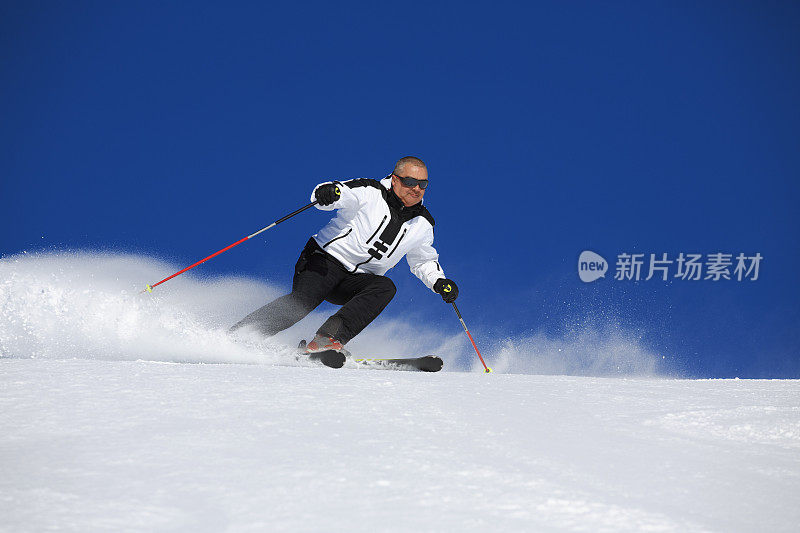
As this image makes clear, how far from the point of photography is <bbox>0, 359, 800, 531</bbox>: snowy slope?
111 centimetres

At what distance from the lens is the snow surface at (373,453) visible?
3.64 ft

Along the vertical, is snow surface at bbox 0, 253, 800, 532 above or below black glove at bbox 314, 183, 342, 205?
below

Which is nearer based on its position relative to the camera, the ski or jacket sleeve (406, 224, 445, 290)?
the ski

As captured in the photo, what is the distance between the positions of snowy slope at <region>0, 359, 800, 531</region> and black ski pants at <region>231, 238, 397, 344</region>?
Answer: 1682 millimetres

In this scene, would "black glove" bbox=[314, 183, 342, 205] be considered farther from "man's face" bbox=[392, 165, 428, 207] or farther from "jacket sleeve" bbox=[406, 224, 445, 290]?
"jacket sleeve" bbox=[406, 224, 445, 290]

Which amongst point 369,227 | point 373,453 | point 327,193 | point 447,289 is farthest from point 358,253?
point 373,453

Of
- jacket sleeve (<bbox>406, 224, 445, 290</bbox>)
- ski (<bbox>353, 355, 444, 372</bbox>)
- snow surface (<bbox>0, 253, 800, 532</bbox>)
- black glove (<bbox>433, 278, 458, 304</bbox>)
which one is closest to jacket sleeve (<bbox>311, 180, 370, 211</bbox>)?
jacket sleeve (<bbox>406, 224, 445, 290</bbox>)

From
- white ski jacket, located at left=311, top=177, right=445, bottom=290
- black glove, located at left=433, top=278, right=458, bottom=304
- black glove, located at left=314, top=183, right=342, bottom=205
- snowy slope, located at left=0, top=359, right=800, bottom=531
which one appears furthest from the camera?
black glove, located at left=433, top=278, right=458, bottom=304

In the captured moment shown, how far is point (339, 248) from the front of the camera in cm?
415

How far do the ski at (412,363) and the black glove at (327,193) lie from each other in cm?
94

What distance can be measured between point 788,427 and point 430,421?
1026mm

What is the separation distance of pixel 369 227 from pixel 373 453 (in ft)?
9.20

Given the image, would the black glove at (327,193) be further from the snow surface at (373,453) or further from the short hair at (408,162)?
the snow surface at (373,453)

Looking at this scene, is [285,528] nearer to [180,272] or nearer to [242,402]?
[242,402]
